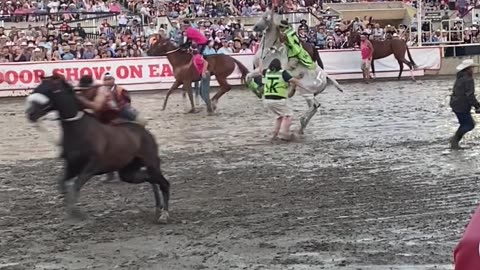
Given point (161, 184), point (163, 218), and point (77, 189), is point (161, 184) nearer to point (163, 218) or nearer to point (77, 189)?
point (163, 218)

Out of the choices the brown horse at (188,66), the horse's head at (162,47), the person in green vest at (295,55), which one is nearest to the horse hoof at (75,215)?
the person in green vest at (295,55)

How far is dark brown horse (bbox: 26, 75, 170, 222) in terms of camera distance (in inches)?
302

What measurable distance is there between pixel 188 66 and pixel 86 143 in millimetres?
12335

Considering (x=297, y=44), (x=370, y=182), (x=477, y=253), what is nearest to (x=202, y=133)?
(x=297, y=44)

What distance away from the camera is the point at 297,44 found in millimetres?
15641

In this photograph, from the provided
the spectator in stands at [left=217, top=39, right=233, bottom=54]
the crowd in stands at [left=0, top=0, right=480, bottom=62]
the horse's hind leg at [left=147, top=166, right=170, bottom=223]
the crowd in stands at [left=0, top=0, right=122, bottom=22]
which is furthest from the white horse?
the crowd in stands at [left=0, top=0, right=122, bottom=22]

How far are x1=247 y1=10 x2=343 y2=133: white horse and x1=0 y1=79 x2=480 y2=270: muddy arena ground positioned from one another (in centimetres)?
59

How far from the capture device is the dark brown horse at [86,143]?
7.66 meters

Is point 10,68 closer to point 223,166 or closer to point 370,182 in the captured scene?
point 223,166

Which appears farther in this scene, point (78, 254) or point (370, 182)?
point (370, 182)

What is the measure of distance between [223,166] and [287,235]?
4.37 m

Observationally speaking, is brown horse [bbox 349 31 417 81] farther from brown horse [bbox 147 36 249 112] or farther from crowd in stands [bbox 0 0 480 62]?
brown horse [bbox 147 36 249 112]

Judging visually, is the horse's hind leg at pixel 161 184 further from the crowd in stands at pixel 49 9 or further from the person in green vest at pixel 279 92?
the crowd in stands at pixel 49 9

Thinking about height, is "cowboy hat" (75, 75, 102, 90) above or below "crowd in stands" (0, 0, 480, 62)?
above
